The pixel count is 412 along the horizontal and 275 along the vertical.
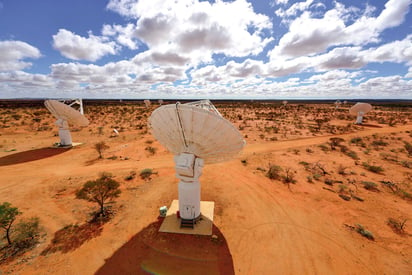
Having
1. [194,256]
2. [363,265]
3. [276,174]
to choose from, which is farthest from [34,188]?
[363,265]

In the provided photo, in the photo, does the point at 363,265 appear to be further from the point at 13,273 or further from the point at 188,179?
the point at 13,273

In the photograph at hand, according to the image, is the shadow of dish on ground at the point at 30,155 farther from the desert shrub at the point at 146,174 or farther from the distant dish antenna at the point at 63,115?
the desert shrub at the point at 146,174

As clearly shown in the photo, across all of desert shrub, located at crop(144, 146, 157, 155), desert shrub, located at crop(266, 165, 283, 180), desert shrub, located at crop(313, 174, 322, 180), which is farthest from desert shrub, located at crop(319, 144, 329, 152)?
desert shrub, located at crop(144, 146, 157, 155)

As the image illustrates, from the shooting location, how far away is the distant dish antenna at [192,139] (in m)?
7.51

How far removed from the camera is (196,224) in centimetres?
992

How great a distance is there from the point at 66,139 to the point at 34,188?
12117 mm

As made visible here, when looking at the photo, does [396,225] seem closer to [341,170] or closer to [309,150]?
[341,170]

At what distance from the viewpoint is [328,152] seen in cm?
2314

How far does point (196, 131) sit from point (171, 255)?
5.79 metres

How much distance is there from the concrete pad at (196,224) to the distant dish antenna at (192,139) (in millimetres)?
496

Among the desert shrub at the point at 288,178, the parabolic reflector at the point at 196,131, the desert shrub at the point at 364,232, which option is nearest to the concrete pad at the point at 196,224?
the parabolic reflector at the point at 196,131

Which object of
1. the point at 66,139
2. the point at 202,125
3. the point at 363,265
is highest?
the point at 202,125

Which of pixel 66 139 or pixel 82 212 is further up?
pixel 66 139

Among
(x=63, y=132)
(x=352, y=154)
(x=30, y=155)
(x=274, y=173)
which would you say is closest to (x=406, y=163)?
(x=352, y=154)
